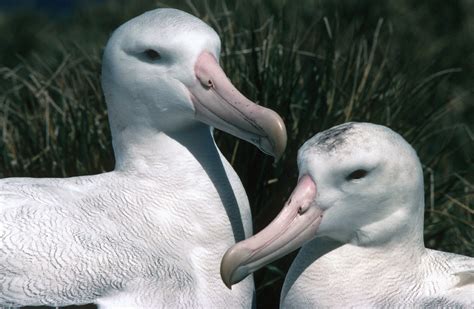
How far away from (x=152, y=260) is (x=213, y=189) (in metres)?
0.45

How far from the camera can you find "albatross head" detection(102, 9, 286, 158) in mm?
4406

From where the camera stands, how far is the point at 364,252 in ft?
14.1

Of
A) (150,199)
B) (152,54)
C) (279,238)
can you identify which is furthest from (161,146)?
(279,238)

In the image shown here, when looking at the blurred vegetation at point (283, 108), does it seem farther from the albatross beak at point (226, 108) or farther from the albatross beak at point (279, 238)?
the albatross beak at point (279, 238)

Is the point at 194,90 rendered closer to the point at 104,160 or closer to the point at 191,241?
the point at 191,241

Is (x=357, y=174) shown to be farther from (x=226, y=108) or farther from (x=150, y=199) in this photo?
(x=150, y=199)

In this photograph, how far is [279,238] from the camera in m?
4.08

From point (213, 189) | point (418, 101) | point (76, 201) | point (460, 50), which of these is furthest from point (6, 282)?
point (460, 50)

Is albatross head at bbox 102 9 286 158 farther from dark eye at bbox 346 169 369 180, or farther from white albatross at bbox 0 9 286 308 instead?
dark eye at bbox 346 169 369 180

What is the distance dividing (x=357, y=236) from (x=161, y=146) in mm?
840

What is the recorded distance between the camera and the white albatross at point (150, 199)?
13.9 ft

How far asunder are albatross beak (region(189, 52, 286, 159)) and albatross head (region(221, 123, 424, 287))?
0.18 m

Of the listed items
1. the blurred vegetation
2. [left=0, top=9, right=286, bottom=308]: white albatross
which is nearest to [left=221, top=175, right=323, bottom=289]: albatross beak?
[left=0, top=9, right=286, bottom=308]: white albatross

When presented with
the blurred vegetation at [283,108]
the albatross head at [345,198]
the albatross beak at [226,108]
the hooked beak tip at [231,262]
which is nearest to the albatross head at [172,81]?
the albatross beak at [226,108]
